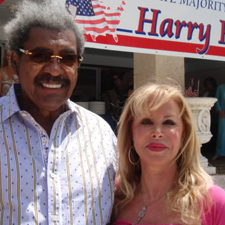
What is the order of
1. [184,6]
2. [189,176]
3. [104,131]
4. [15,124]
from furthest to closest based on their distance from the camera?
[184,6]
[104,131]
[189,176]
[15,124]

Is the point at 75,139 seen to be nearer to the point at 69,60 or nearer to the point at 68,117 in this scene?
the point at 68,117

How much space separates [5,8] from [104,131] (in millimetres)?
4352

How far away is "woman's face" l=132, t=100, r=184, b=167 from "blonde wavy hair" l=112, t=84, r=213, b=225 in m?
0.03

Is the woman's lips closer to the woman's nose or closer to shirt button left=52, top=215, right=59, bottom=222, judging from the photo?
the woman's nose

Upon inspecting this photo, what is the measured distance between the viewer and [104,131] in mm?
1824

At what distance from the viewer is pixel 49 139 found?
5.16ft

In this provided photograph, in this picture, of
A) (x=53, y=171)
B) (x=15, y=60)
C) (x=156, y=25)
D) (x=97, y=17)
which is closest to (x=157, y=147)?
(x=53, y=171)

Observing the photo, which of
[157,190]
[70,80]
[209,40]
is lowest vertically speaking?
[157,190]

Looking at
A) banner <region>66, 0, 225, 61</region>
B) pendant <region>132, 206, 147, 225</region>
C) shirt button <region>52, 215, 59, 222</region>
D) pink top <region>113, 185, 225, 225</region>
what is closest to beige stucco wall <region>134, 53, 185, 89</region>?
banner <region>66, 0, 225, 61</region>

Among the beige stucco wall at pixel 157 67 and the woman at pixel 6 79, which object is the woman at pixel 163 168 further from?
the beige stucco wall at pixel 157 67

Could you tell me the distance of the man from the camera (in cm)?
143

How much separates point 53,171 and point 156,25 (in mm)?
3091

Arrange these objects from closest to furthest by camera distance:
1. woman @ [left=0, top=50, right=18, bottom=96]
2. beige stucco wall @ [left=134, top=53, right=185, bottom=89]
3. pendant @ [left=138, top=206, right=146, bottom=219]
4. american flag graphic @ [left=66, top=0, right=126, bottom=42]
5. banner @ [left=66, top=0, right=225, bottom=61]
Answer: pendant @ [left=138, top=206, right=146, bottom=219] < american flag graphic @ [left=66, top=0, right=126, bottom=42] < banner @ [left=66, top=0, right=225, bottom=61] < woman @ [left=0, top=50, right=18, bottom=96] < beige stucco wall @ [left=134, top=53, right=185, bottom=89]

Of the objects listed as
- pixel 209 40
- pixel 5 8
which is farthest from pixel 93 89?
pixel 209 40
